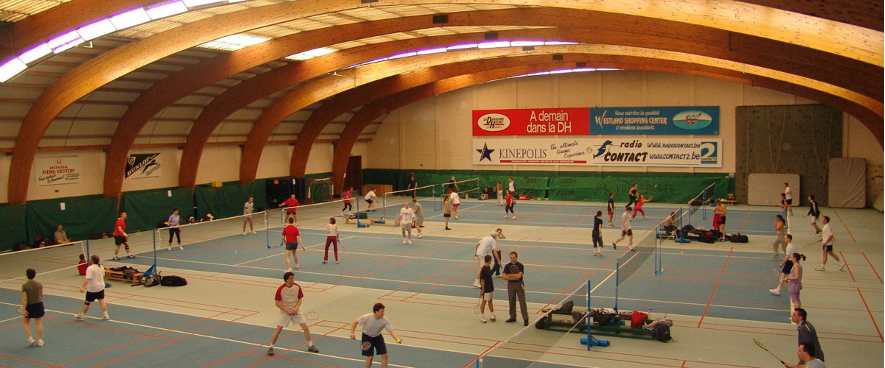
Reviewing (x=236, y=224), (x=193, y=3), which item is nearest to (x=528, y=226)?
(x=236, y=224)

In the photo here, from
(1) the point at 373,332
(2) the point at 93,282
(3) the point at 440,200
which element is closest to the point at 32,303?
(2) the point at 93,282

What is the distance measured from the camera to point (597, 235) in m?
26.0

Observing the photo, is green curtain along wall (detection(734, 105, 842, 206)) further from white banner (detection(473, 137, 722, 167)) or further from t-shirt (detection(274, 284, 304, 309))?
t-shirt (detection(274, 284, 304, 309))

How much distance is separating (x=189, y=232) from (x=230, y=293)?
52.2 feet

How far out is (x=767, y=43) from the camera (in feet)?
70.0

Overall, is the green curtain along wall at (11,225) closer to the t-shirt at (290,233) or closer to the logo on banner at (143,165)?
the logo on banner at (143,165)

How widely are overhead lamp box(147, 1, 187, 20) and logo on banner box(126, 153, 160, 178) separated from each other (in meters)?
17.1

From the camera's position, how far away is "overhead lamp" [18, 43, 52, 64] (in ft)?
74.5

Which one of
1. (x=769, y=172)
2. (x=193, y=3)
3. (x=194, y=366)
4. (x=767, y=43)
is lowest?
(x=194, y=366)

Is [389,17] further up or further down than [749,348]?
further up

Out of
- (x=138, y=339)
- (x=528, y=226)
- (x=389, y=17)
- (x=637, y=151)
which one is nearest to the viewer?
(x=138, y=339)

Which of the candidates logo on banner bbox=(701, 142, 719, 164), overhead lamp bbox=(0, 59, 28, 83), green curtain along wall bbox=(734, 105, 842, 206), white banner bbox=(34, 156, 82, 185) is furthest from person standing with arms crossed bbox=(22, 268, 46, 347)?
green curtain along wall bbox=(734, 105, 842, 206)

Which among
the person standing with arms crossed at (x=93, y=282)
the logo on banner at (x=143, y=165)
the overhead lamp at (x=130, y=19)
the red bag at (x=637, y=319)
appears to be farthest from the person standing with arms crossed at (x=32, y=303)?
the logo on banner at (x=143, y=165)

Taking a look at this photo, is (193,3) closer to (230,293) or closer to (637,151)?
(230,293)
